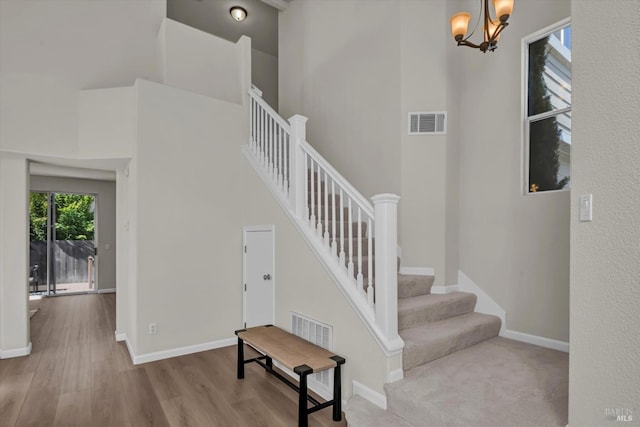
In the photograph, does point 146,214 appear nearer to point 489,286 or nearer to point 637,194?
point 489,286

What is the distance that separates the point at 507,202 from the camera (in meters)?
3.61

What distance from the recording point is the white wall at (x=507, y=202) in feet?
10.6

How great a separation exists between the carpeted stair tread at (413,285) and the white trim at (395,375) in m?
1.09

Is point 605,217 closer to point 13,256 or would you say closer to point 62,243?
point 13,256

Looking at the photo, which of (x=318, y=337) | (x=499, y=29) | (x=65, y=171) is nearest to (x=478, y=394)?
(x=318, y=337)

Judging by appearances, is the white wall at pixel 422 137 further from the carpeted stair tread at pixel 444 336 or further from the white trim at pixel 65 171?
the white trim at pixel 65 171

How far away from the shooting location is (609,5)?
1.65m

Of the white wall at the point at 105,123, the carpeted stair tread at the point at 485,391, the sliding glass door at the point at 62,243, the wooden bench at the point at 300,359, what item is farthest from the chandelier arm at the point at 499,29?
the sliding glass door at the point at 62,243

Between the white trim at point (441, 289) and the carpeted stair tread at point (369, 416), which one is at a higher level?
the white trim at point (441, 289)

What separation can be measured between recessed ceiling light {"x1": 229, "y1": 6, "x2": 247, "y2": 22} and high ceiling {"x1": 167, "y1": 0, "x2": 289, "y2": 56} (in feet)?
0.21

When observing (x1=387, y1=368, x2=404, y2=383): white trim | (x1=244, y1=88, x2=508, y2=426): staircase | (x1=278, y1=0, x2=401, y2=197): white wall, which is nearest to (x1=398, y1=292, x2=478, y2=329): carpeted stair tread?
(x1=244, y1=88, x2=508, y2=426): staircase

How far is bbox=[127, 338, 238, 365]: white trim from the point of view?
153 inches

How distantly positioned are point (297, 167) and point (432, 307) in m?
1.96

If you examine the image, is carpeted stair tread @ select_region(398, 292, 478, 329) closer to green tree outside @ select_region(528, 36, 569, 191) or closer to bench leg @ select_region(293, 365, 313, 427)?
bench leg @ select_region(293, 365, 313, 427)
